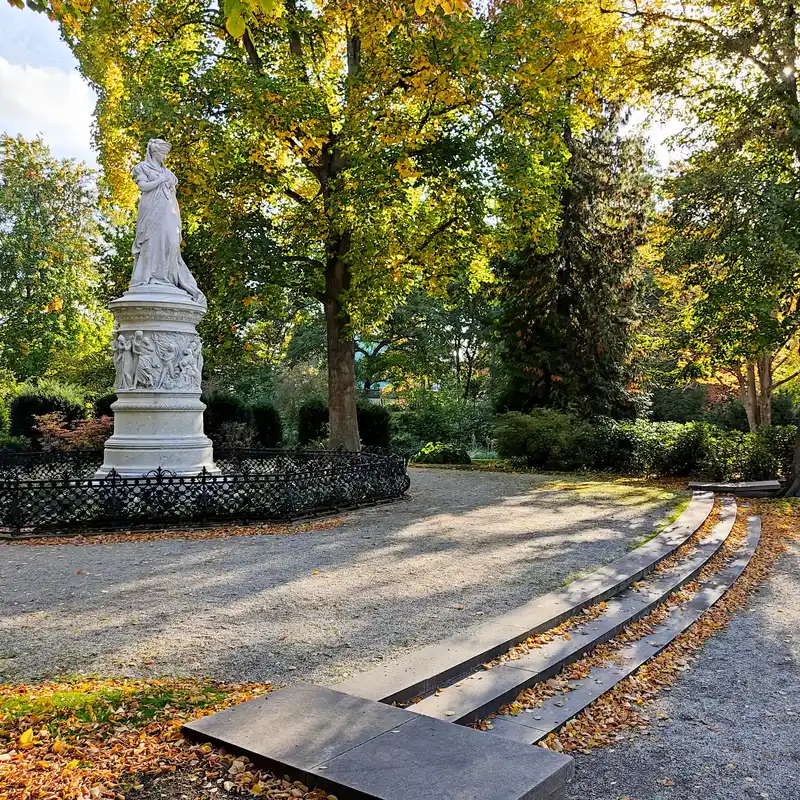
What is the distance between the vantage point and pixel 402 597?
652 centimetres

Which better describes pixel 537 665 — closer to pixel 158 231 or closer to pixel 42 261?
pixel 158 231

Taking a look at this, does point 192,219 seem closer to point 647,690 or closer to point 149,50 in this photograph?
point 149,50

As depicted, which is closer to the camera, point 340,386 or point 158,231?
point 158,231

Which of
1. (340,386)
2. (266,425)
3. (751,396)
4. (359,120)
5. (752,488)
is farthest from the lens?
(266,425)

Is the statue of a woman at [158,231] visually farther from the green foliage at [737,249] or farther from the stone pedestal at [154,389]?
the green foliage at [737,249]

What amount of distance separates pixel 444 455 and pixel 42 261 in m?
22.8

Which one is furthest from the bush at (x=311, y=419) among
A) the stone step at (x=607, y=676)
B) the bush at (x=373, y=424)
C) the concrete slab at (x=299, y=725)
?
the concrete slab at (x=299, y=725)

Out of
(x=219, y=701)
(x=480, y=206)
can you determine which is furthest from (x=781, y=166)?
(x=219, y=701)

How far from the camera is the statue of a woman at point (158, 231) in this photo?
12.3m

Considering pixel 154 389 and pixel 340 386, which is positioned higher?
pixel 340 386

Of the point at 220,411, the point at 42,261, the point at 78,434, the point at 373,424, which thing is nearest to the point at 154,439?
the point at 78,434

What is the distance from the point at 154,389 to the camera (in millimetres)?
11750

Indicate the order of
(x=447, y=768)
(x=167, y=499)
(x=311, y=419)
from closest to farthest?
(x=447, y=768)
(x=167, y=499)
(x=311, y=419)

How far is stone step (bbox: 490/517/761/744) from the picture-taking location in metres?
4.10
